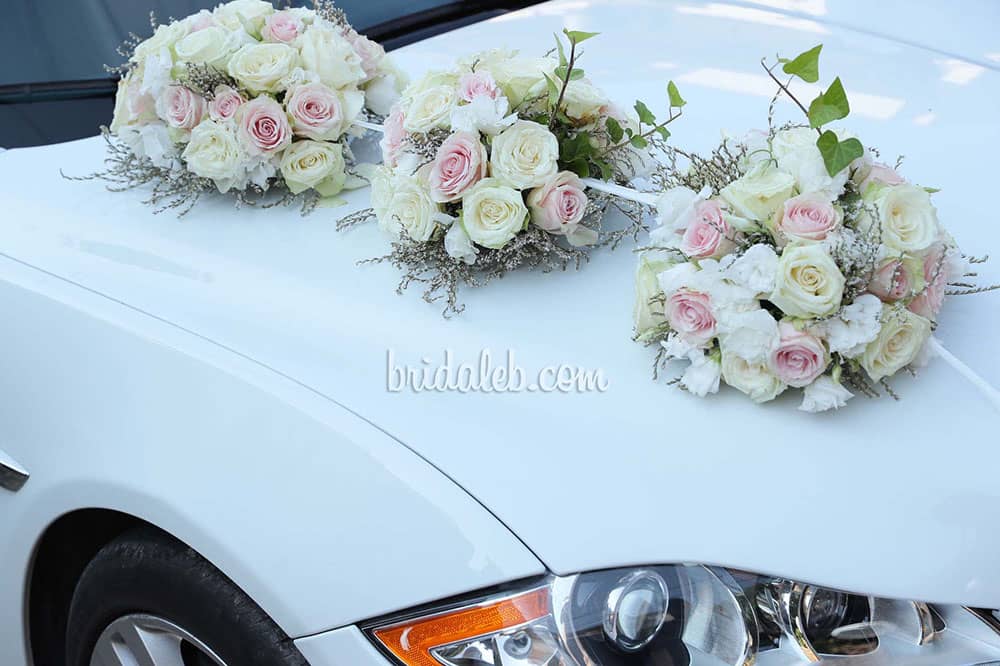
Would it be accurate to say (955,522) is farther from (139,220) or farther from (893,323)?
(139,220)

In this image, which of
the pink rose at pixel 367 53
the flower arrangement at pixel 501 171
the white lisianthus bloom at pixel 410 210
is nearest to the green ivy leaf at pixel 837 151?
the flower arrangement at pixel 501 171

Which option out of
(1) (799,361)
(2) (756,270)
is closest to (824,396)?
(1) (799,361)

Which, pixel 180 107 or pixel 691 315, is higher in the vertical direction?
pixel 180 107

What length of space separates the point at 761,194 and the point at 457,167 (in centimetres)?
44

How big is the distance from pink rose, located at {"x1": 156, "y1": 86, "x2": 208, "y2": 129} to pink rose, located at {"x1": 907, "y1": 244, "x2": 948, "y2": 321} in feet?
3.94

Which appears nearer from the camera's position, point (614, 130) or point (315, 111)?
point (614, 130)

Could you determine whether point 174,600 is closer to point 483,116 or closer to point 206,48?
point 483,116

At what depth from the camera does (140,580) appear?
1.61 meters

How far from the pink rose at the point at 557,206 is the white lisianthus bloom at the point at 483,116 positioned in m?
0.11

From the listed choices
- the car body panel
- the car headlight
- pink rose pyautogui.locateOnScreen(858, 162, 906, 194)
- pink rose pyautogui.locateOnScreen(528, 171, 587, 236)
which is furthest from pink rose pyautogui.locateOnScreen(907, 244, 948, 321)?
the car body panel

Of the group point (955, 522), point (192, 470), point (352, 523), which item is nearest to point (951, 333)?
point (955, 522)

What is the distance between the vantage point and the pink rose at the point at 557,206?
1.65m

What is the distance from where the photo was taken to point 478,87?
1.72m

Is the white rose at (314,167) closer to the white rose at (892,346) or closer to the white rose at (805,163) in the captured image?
the white rose at (805,163)
